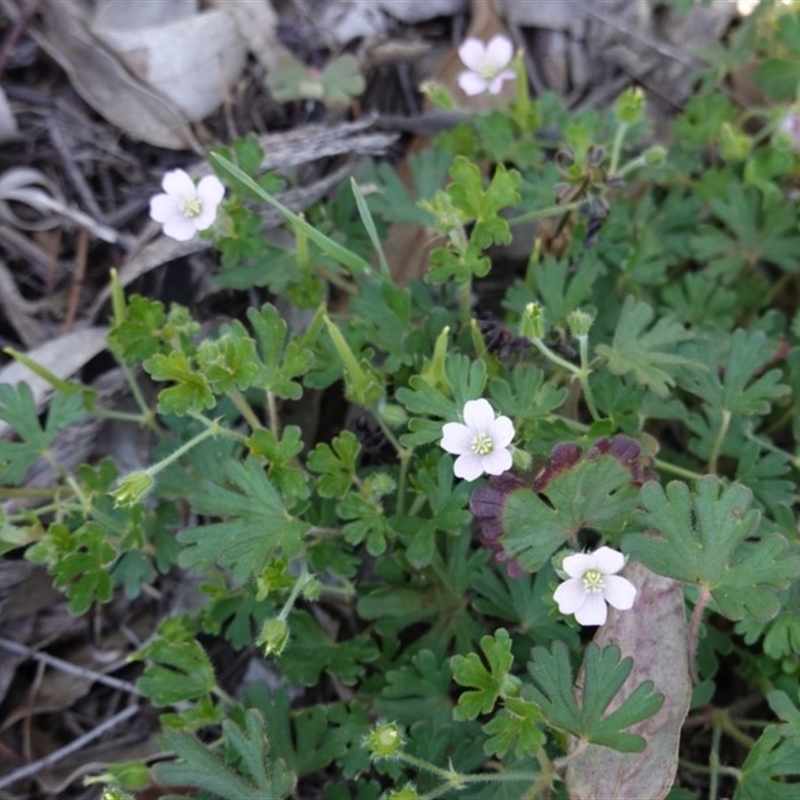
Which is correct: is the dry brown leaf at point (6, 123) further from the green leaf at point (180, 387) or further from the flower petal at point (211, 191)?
the green leaf at point (180, 387)

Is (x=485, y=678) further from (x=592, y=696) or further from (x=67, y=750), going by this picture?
(x=67, y=750)

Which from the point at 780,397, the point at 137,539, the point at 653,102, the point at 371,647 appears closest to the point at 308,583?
the point at 371,647

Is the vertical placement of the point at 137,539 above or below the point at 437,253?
below

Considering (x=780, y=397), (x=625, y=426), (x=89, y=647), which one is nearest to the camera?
(x=625, y=426)

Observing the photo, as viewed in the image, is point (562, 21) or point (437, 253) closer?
point (437, 253)

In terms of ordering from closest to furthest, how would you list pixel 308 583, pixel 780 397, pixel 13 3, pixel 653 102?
pixel 308 583 < pixel 780 397 < pixel 13 3 < pixel 653 102

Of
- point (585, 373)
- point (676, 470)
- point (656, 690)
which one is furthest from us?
point (676, 470)

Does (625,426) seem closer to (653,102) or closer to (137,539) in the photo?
(137,539)

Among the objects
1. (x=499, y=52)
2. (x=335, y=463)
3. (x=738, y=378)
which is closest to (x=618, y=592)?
(x=335, y=463)
